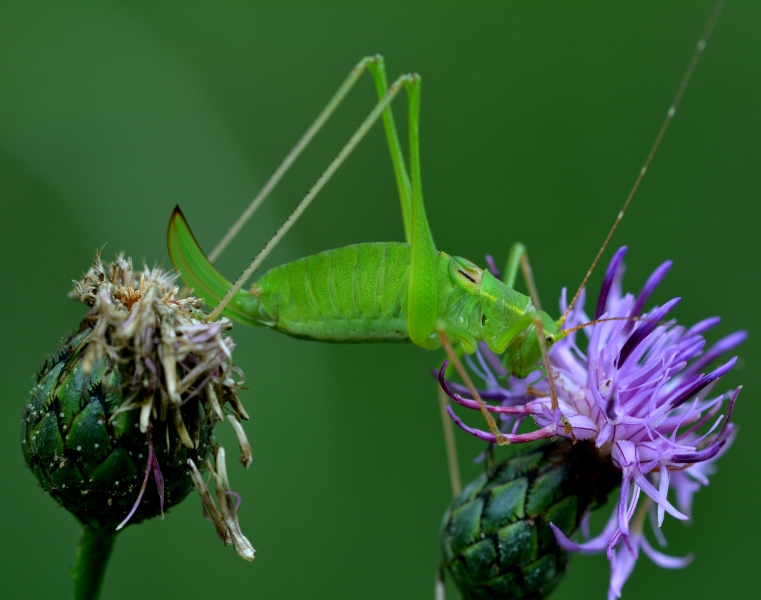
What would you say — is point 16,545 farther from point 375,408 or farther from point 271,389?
point 375,408

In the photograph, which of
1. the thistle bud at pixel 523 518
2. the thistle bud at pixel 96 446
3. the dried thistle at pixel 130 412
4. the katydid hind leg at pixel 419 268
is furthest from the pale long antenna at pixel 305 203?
the thistle bud at pixel 523 518

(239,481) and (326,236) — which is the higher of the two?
(326,236)

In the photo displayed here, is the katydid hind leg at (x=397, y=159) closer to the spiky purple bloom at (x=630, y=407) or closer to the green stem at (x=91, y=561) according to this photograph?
the spiky purple bloom at (x=630, y=407)

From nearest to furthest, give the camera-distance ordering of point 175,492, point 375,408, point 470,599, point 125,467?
1. point 125,467
2. point 175,492
3. point 470,599
4. point 375,408

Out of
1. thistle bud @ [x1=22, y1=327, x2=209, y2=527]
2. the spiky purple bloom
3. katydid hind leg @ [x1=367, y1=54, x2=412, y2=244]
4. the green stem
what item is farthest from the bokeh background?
thistle bud @ [x1=22, y1=327, x2=209, y2=527]

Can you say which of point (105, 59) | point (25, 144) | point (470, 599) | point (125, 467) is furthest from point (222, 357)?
point (105, 59)

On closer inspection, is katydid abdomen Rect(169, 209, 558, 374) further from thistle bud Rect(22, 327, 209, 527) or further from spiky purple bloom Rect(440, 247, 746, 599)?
thistle bud Rect(22, 327, 209, 527)
